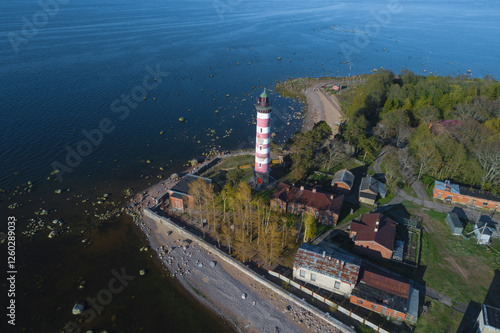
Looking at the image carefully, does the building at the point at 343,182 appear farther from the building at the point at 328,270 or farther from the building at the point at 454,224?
Result: the building at the point at 328,270

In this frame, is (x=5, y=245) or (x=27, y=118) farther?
(x=27, y=118)

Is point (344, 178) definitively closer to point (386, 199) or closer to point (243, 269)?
point (386, 199)

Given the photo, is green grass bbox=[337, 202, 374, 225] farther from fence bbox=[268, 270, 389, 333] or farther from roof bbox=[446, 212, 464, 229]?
fence bbox=[268, 270, 389, 333]

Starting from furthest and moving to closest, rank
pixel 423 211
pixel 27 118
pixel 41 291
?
pixel 27 118 < pixel 423 211 < pixel 41 291

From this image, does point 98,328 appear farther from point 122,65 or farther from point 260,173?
point 122,65

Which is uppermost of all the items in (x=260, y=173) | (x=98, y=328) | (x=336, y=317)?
(x=260, y=173)

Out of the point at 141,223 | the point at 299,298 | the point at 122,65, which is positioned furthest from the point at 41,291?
the point at 122,65

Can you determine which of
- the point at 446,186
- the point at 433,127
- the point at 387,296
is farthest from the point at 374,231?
the point at 433,127
